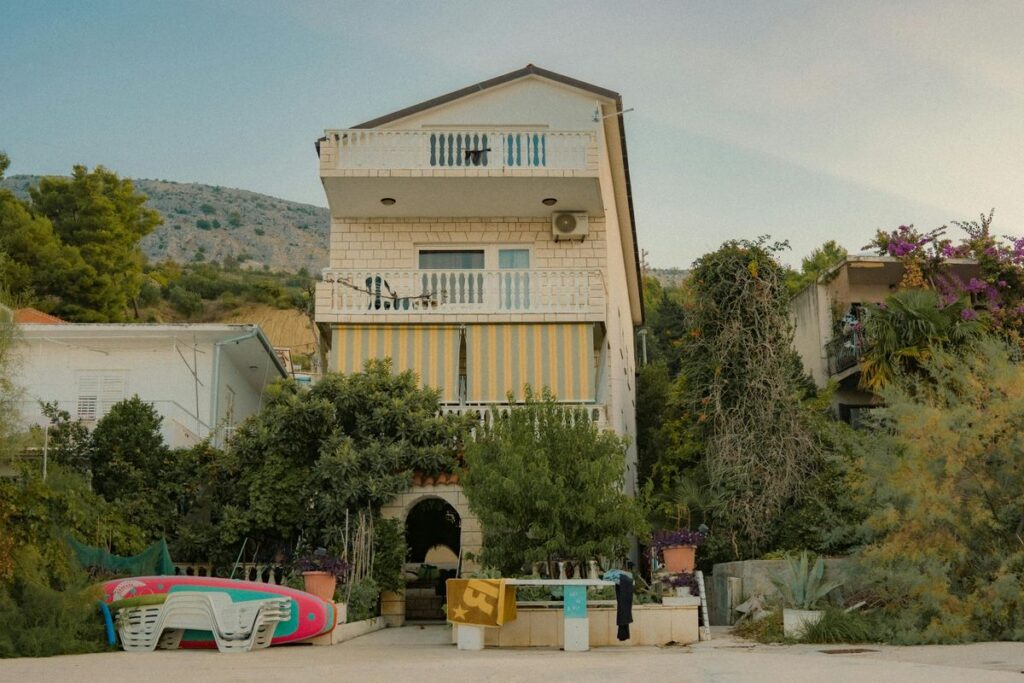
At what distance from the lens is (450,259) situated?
76.1 feet

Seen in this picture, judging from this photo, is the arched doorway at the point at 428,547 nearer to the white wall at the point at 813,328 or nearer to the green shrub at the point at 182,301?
the white wall at the point at 813,328

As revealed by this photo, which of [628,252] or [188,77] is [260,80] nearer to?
[188,77]

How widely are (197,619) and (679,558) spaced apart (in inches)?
282

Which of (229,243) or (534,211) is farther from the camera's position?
(229,243)

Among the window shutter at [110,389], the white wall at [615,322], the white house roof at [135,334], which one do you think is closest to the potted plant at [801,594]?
the white wall at [615,322]

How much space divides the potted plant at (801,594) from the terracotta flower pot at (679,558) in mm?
1416

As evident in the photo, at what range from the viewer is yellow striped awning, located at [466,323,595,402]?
2084cm

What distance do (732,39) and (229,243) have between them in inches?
3761

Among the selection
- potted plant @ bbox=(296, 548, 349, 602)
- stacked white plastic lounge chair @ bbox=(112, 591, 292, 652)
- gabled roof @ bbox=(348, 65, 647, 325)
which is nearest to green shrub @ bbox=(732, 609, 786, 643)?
potted plant @ bbox=(296, 548, 349, 602)

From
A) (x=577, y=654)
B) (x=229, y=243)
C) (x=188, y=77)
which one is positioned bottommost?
(x=577, y=654)

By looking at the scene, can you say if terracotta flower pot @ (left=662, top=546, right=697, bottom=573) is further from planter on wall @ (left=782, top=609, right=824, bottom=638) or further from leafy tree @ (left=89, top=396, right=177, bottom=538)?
leafy tree @ (left=89, top=396, right=177, bottom=538)

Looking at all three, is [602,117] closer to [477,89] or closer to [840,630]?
[477,89]

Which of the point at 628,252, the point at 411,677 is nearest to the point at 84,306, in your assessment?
the point at 628,252

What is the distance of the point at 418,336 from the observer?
69.7 ft
